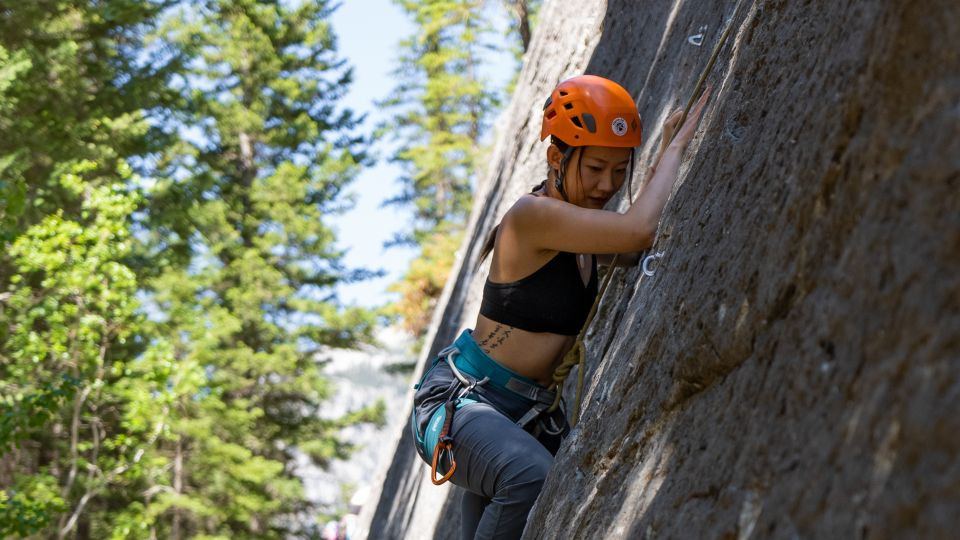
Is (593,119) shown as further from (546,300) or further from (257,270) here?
(257,270)

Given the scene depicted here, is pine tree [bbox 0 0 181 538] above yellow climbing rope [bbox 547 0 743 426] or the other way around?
the other way around

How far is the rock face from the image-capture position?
168 centimetres

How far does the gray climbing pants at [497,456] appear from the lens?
3645 millimetres

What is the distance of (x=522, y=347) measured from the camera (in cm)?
395

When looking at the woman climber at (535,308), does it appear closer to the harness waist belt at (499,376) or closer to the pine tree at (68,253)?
the harness waist belt at (499,376)

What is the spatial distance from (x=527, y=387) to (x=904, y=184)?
2.28 meters

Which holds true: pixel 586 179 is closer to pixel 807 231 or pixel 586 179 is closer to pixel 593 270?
pixel 593 270

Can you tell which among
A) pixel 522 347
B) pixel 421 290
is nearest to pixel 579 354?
pixel 522 347

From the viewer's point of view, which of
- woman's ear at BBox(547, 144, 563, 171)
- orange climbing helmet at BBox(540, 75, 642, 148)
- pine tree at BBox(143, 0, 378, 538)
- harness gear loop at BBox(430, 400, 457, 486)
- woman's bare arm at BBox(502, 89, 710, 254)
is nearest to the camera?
woman's bare arm at BBox(502, 89, 710, 254)

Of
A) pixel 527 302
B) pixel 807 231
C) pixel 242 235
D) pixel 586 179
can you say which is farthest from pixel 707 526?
pixel 242 235

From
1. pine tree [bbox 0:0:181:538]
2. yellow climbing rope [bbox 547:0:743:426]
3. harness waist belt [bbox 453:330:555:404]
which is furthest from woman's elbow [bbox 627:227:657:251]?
pine tree [bbox 0:0:181:538]

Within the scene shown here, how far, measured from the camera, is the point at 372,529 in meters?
10.3

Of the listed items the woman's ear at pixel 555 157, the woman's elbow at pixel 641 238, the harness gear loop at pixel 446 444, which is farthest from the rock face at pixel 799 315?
the woman's ear at pixel 555 157

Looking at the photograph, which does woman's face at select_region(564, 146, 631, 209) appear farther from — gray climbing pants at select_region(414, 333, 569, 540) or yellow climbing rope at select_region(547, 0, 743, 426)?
gray climbing pants at select_region(414, 333, 569, 540)
